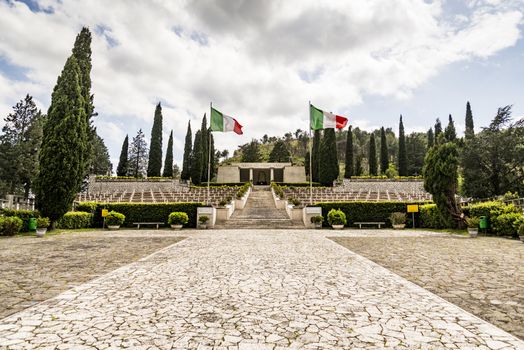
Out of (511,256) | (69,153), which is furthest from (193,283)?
(69,153)

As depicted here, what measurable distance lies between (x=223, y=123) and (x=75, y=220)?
32.7 ft

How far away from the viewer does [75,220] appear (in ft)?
57.1

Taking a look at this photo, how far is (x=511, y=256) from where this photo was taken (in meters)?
7.92

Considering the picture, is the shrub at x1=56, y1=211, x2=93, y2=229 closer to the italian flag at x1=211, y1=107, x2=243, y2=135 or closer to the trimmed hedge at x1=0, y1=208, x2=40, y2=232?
the trimmed hedge at x1=0, y1=208, x2=40, y2=232

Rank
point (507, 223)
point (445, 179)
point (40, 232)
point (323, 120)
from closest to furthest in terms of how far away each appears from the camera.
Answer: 1. point (507, 223)
2. point (40, 232)
3. point (445, 179)
4. point (323, 120)

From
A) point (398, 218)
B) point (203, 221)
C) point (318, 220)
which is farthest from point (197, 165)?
point (398, 218)

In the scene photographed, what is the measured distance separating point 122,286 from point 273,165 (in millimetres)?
53465

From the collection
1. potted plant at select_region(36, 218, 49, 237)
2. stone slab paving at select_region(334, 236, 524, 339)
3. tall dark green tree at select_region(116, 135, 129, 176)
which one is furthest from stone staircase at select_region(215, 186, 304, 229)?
tall dark green tree at select_region(116, 135, 129, 176)

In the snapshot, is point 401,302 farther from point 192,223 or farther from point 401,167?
point 401,167

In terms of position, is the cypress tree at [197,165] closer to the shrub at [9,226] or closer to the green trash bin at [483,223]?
the shrub at [9,226]

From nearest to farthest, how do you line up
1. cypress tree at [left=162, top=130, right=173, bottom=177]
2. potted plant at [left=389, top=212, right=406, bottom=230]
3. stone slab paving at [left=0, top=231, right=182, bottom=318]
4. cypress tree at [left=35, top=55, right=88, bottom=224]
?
stone slab paving at [left=0, top=231, right=182, bottom=318], cypress tree at [left=35, top=55, right=88, bottom=224], potted plant at [left=389, top=212, right=406, bottom=230], cypress tree at [left=162, top=130, right=173, bottom=177]

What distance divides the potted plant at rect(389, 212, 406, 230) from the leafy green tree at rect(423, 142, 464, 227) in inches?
101

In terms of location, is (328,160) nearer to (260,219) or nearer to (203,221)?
(260,219)

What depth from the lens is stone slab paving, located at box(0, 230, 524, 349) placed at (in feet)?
9.04
